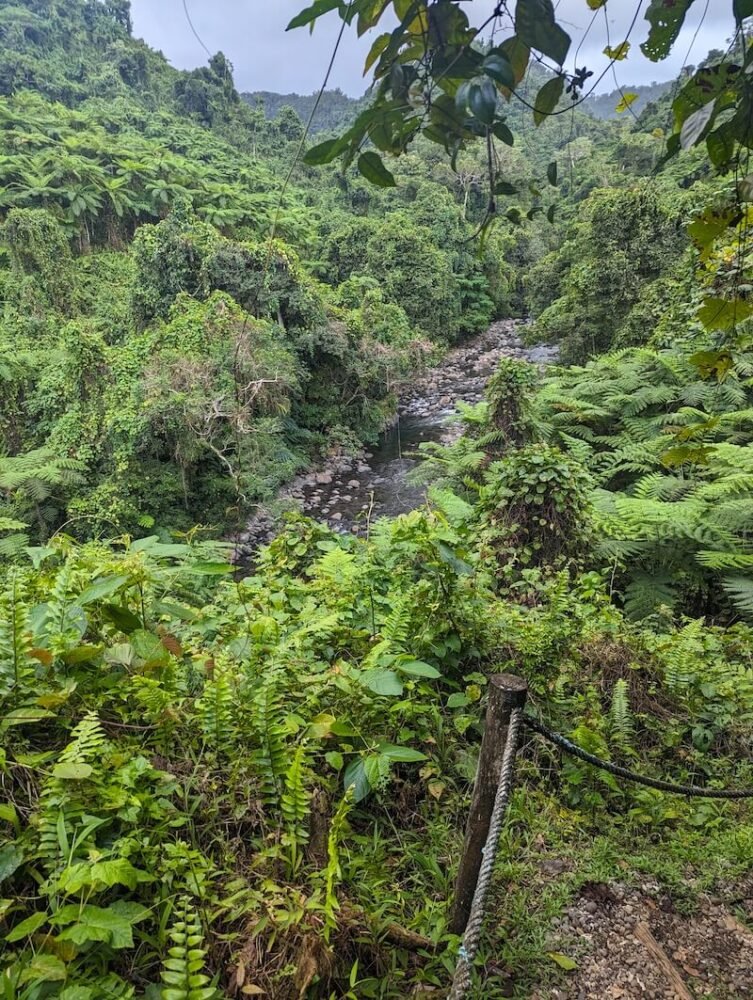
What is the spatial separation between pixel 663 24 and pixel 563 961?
2.29m

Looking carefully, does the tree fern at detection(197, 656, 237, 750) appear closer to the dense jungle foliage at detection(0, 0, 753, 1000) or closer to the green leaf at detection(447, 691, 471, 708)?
the dense jungle foliage at detection(0, 0, 753, 1000)

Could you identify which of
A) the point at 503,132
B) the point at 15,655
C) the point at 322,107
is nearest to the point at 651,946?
the point at 15,655

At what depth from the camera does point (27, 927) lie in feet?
3.84

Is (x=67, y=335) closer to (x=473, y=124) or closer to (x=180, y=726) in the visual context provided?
(x=180, y=726)

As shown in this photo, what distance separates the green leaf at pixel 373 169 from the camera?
98cm

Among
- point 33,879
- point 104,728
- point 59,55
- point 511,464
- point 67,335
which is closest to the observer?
point 33,879

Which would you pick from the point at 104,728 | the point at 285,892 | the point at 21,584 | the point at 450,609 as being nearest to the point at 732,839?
the point at 450,609

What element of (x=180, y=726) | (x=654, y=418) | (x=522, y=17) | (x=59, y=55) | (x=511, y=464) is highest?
(x=59, y=55)

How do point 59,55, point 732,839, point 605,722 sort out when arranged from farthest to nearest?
point 59,55
point 605,722
point 732,839

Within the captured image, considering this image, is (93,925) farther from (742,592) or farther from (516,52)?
(742,592)

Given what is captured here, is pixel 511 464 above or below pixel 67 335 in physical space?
below

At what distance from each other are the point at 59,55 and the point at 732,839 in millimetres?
40291

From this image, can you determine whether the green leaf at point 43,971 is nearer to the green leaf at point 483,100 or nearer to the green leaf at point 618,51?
the green leaf at point 483,100

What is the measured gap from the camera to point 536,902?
1790 mm
